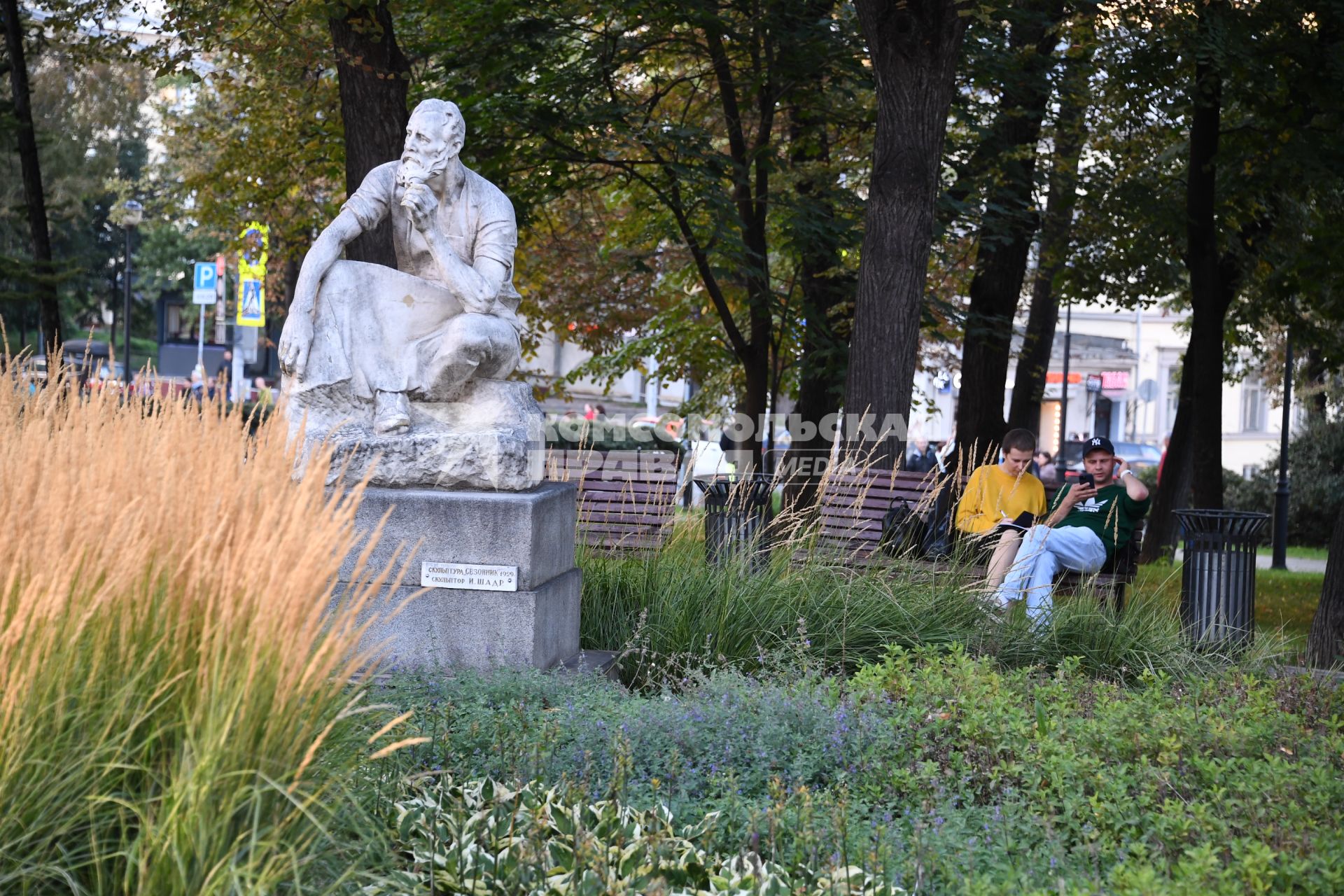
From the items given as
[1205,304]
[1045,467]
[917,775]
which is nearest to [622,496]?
[917,775]

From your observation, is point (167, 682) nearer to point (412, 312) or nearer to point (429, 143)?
point (412, 312)

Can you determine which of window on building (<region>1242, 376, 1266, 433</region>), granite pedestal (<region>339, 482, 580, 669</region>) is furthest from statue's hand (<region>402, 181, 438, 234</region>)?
window on building (<region>1242, 376, 1266, 433</region>)

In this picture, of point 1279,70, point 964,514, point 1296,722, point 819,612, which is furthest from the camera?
point 1279,70

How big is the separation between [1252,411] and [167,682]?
59.5m

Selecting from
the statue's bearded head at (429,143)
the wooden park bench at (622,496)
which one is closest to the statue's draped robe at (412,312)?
the statue's bearded head at (429,143)

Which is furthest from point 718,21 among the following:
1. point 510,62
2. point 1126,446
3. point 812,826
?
point 1126,446

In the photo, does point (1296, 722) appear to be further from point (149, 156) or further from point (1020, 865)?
point (149, 156)

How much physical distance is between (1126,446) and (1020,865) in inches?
1637

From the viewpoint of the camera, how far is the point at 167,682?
3.09 m

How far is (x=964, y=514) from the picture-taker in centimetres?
845

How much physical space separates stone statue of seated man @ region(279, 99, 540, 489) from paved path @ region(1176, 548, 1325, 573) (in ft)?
44.8

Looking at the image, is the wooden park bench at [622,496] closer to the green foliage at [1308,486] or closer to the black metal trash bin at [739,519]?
the black metal trash bin at [739,519]

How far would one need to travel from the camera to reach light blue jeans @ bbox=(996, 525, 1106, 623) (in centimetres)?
749

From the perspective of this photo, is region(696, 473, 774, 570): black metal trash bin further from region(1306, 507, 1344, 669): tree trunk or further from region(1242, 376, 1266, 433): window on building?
region(1242, 376, 1266, 433): window on building
